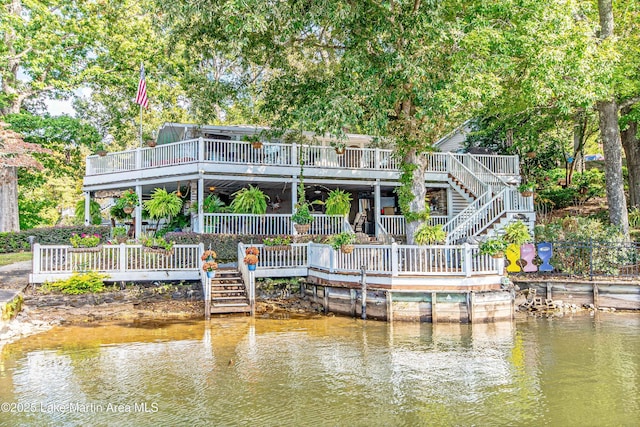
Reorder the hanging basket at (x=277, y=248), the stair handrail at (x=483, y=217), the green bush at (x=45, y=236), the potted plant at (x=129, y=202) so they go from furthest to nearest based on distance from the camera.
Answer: the green bush at (x=45, y=236), the potted plant at (x=129, y=202), the stair handrail at (x=483, y=217), the hanging basket at (x=277, y=248)

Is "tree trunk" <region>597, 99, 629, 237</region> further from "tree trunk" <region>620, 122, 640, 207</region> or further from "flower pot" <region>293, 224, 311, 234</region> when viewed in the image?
"flower pot" <region>293, 224, 311, 234</region>

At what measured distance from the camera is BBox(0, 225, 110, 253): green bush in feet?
74.4

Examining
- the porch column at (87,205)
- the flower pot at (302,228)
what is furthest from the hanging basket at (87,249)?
the porch column at (87,205)

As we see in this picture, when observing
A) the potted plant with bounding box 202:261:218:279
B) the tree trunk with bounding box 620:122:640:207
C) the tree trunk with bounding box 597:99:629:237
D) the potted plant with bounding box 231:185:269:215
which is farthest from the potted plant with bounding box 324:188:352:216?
the tree trunk with bounding box 620:122:640:207

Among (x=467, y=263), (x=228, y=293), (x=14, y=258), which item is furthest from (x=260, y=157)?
(x=14, y=258)

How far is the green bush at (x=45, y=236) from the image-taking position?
22.7 metres

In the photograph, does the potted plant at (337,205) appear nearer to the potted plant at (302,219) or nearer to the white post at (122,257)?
the potted plant at (302,219)

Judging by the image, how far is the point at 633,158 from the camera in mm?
22234

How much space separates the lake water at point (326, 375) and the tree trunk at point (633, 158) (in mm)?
10870

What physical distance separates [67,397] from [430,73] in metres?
13.4

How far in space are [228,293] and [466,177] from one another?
11.6 m

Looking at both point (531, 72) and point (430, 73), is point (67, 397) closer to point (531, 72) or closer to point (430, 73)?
point (430, 73)

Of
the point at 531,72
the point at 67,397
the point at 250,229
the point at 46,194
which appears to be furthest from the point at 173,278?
the point at 46,194

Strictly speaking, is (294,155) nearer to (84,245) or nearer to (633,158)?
(84,245)
